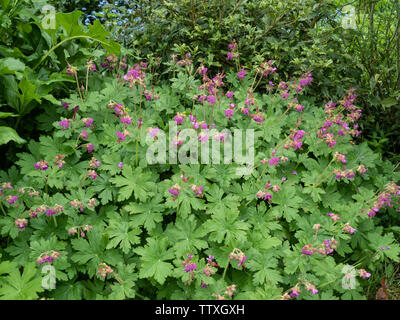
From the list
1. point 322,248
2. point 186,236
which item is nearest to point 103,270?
point 186,236

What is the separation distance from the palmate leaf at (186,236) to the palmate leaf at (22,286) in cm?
76

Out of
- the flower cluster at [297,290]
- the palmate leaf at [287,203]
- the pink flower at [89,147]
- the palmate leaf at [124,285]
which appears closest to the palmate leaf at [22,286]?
the palmate leaf at [124,285]

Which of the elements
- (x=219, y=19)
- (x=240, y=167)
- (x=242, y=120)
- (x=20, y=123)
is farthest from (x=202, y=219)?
(x=219, y=19)

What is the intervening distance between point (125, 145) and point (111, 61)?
3.27ft

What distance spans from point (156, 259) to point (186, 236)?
0.23 m

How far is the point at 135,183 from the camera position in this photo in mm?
2311

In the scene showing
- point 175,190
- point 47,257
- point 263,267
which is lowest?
point 263,267

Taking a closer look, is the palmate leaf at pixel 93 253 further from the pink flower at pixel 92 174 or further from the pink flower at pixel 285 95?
the pink flower at pixel 285 95

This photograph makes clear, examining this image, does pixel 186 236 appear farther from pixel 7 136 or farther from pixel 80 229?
pixel 7 136

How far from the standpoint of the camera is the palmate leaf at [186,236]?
206cm

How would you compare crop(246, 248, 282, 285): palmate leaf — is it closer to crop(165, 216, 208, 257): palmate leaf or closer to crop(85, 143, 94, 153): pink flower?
crop(165, 216, 208, 257): palmate leaf
